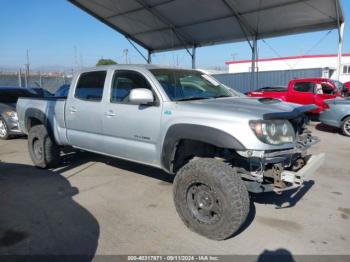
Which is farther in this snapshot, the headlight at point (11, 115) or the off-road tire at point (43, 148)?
the headlight at point (11, 115)

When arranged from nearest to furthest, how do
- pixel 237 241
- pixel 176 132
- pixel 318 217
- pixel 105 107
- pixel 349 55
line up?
pixel 237 241
pixel 176 132
pixel 318 217
pixel 105 107
pixel 349 55

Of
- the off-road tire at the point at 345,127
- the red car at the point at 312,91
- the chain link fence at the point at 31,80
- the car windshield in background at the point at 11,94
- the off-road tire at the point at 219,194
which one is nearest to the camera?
the off-road tire at the point at 219,194

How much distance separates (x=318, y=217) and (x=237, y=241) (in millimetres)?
1297

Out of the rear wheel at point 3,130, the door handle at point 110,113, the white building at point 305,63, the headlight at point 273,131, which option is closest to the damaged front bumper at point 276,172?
the headlight at point 273,131

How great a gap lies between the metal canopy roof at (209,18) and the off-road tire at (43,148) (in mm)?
9725

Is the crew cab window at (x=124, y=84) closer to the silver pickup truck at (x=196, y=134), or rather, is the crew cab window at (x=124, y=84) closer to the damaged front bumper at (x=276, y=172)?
the silver pickup truck at (x=196, y=134)

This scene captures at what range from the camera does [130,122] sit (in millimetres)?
4594

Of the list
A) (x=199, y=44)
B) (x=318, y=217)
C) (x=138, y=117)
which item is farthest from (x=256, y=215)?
(x=199, y=44)

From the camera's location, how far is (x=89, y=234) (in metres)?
3.78

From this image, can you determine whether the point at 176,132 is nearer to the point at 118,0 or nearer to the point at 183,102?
the point at 183,102

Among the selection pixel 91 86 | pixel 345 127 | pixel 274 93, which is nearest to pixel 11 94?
pixel 91 86

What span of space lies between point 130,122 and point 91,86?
126 cm

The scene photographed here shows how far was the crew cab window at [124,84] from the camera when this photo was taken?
4681 millimetres

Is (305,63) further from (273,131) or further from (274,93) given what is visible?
(273,131)
